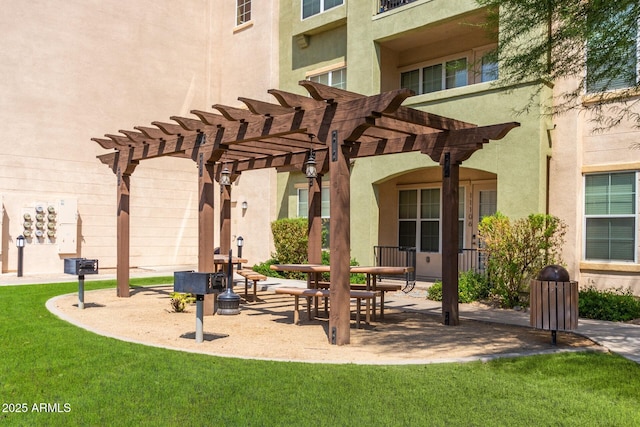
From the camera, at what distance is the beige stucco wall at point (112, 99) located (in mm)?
18281

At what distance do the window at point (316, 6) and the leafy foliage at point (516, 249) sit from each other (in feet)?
32.6

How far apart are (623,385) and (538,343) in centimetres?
218

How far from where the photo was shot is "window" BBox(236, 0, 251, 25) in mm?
22781

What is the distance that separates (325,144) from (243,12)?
16.0m

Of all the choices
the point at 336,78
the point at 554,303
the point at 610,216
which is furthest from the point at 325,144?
the point at 336,78

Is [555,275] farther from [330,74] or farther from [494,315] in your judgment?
[330,74]

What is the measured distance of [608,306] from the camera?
10.6 metres

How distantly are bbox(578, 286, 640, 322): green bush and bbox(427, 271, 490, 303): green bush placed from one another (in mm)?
2116

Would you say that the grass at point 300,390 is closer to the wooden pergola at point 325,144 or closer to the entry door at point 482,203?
the wooden pergola at point 325,144

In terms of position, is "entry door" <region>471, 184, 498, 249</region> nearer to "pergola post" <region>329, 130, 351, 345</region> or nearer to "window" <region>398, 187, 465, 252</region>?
"window" <region>398, 187, 465, 252</region>

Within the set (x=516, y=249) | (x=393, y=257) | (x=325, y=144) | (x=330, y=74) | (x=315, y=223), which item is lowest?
(x=393, y=257)

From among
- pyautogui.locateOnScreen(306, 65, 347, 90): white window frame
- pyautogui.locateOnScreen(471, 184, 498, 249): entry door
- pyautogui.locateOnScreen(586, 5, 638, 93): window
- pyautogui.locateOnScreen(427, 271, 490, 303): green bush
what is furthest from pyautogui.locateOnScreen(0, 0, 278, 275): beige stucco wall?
pyautogui.locateOnScreen(586, 5, 638, 93): window

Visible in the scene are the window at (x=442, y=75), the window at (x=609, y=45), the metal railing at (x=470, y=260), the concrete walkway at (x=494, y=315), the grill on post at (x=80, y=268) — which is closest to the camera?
the window at (x=609, y=45)

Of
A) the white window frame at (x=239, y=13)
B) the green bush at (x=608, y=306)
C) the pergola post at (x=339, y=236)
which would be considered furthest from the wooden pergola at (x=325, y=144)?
the white window frame at (x=239, y=13)
